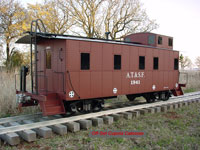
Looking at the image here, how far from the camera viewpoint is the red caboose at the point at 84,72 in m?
7.20

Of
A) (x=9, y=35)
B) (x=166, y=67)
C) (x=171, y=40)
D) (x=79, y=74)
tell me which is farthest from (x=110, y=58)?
(x=9, y=35)

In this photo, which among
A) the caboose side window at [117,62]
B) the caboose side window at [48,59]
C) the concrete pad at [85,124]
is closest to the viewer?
the concrete pad at [85,124]

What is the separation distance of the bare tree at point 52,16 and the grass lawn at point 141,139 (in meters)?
21.3

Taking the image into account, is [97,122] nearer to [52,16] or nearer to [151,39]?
[151,39]

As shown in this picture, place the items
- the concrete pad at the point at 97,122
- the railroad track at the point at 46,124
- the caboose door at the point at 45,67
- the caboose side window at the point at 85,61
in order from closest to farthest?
the railroad track at the point at 46,124
the concrete pad at the point at 97,122
the caboose side window at the point at 85,61
the caboose door at the point at 45,67

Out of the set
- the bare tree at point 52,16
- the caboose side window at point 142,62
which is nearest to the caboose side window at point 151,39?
the caboose side window at point 142,62

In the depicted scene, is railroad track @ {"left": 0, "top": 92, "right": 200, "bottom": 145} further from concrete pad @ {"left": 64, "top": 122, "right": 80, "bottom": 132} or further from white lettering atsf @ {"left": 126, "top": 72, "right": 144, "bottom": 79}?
white lettering atsf @ {"left": 126, "top": 72, "right": 144, "bottom": 79}

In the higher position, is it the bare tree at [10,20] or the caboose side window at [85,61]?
the bare tree at [10,20]

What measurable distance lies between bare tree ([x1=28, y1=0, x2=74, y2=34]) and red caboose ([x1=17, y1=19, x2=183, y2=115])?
710 inches

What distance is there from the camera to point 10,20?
28.7 m

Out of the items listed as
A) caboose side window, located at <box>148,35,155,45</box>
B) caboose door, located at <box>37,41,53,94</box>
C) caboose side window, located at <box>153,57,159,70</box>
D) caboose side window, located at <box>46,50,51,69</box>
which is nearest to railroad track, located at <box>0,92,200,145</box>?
caboose door, located at <box>37,41,53,94</box>

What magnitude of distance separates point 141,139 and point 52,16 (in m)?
24.1

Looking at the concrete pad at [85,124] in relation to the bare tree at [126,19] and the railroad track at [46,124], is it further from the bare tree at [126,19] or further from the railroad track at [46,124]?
the bare tree at [126,19]

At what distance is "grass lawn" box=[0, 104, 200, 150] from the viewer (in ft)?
17.3
